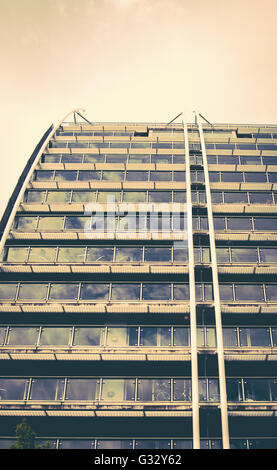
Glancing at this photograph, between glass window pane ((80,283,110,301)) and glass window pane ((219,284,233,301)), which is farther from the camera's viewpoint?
glass window pane ((219,284,233,301))

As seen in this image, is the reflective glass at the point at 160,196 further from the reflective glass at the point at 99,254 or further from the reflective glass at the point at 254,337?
the reflective glass at the point at 254,337

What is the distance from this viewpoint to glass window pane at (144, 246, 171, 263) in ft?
101

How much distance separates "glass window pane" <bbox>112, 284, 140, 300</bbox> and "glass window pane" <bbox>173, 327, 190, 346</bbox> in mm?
3888

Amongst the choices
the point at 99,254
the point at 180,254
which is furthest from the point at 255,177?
the point at 99,254

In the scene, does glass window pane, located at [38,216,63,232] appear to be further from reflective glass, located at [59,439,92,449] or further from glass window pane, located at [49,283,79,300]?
reflective glass, located at [59,439,92,449]

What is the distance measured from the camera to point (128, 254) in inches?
1225

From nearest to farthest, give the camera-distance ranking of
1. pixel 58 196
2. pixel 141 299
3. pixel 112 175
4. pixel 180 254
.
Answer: pixel 141 299
pixel 180 254
pixel 58 196
pixel 112 175

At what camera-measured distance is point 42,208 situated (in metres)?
33.9

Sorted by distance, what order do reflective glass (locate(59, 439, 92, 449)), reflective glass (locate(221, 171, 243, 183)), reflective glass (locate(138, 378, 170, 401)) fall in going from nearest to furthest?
reflective glass (locate(59, 439, 92, 449))
reflective glass (locate(138, 378, 170, 401))
reflective glass (locate(221, 171, 243, 183))

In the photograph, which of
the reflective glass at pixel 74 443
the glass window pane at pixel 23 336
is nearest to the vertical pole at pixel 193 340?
the reflective glass at pixel 74 443

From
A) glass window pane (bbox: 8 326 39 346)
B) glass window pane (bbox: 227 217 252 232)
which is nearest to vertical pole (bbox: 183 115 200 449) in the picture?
glass window pane (bbox: 227 217 252 232)

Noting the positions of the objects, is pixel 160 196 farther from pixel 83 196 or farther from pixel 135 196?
pixel 83 196

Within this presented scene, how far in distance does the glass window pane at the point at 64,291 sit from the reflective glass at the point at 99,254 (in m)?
2.65

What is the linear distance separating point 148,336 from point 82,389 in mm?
5809
